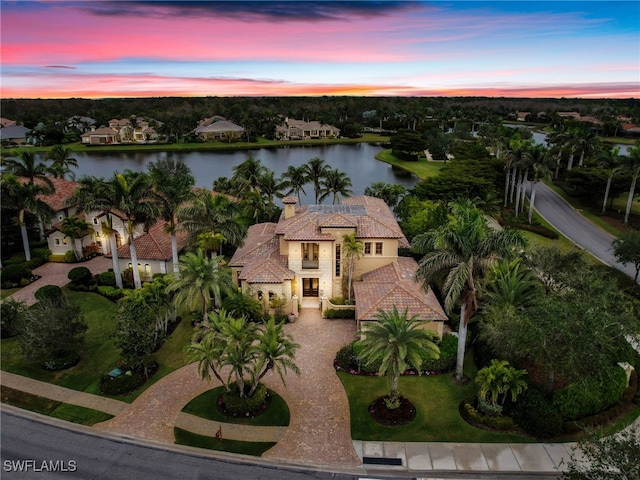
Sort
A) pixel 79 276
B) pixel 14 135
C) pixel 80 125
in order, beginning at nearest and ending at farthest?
pixel 79 276
pixel 14 135
pixel 80 125

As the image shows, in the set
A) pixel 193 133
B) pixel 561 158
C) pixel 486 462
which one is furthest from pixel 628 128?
pixel 486 462

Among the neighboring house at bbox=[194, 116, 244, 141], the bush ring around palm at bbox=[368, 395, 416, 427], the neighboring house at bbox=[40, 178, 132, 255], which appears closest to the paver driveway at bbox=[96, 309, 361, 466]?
the bush ring around palm at bbox=[368, 395, 416, 427]

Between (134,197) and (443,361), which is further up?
(134,197)

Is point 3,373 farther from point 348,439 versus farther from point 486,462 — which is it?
point 486,462

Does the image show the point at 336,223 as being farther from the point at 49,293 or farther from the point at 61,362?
the point at 49,293

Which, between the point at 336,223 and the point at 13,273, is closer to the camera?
the point at 336,223

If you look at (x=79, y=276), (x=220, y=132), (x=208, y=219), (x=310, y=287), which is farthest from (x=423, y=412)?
(x=220, y=132)
